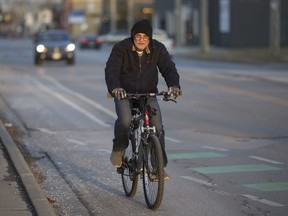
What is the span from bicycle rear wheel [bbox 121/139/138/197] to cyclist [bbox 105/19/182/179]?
183 millimetres

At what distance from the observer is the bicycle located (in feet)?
25.5

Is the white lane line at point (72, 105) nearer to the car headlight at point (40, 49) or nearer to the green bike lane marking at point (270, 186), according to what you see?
the green bike lane marking at point (270, 186)

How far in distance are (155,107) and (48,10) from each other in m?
126

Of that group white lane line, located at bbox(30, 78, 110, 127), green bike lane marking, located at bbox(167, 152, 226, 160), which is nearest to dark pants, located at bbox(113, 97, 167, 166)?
green bike lane marking, located at bbox(167, 152, 226, 160)

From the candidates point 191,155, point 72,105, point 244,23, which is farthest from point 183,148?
point 244,23

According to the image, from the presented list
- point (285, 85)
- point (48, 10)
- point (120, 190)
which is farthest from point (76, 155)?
point (48, 10)

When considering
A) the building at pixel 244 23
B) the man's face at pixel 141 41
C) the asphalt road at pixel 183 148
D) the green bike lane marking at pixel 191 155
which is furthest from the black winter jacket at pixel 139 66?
the building at pixel 244 23

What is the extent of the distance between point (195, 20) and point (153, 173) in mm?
64346

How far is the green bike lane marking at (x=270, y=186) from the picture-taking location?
9.05m

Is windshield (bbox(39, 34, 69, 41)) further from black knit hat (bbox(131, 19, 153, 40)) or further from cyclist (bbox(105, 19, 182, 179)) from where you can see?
black knit hat (bbox(131, 19, 153, 40))

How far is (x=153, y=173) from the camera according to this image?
7883 millimetres

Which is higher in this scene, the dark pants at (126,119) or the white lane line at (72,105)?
the dark pants at (126,119)

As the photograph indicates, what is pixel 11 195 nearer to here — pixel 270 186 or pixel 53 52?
pixel 270 186

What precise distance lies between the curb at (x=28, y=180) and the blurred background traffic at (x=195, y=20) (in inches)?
714
